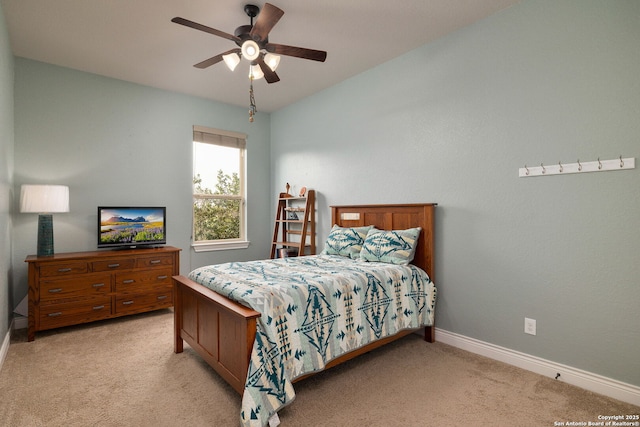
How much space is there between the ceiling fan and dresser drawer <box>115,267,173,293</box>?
2.32 metres

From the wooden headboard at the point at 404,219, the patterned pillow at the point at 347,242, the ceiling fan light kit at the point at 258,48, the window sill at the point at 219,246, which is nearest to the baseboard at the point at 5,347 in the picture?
the window sill at the point at 219,246

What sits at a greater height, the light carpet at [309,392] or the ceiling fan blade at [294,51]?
the ceiling fan blade at [294,51]

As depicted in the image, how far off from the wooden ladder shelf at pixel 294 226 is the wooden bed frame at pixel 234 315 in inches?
25.0

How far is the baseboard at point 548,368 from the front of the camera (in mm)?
2027

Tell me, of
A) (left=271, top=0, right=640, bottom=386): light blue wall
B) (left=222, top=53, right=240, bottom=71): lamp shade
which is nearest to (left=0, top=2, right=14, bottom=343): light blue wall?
(left=222, top=53, right=240, bottom=71): lamp shade

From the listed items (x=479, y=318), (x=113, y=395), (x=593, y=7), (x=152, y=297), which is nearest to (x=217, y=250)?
(x=152, y=297)

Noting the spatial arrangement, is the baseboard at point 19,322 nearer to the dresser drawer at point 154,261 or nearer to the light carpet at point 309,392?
the light carpet at point 309,392

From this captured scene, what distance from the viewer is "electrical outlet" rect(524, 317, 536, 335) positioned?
2.42 m

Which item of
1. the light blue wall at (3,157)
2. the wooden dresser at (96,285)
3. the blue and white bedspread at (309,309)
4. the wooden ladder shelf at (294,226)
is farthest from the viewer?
the wooden ladder shelf at (294,226)

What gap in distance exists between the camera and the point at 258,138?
5.14 meters

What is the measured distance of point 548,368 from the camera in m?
2.33

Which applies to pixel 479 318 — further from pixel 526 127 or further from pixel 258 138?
pixel 258 138

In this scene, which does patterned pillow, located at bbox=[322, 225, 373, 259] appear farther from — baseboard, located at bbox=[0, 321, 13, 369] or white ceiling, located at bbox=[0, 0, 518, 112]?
baseboard, located at bbox=[0, 321, 13, 369]

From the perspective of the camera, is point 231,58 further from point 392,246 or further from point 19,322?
point 19,322
